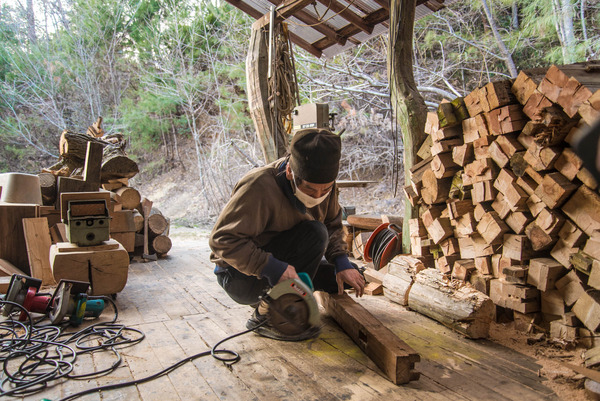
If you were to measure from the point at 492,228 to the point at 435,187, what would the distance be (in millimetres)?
545

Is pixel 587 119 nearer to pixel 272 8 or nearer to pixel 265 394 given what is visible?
pixel 265 394

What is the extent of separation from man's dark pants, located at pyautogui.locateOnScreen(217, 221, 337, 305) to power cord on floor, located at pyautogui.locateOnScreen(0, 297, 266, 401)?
0.22 meters

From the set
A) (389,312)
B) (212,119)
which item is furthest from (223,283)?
(212,119)

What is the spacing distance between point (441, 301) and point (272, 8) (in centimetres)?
323

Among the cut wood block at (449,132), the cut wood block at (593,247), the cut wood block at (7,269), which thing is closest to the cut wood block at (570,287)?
the cut wood block at (593,247)

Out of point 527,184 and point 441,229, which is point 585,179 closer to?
point 527,184

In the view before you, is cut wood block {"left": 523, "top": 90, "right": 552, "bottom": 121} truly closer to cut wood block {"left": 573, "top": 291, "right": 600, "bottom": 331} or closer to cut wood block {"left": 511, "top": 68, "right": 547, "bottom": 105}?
cut wood block {"left": 511, "top": 68, "right": 547, "bottom": 105}

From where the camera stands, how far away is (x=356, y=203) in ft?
28.1

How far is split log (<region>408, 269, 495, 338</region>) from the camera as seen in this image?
2.41 m

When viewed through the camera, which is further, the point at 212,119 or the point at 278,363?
the point at 212,119

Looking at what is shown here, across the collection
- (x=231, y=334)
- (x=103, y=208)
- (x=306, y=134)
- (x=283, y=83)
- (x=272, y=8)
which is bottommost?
(x=231, y=334)

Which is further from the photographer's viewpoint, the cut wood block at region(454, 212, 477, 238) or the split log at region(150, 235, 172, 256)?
the split log at region(150, 235, 172, 256)

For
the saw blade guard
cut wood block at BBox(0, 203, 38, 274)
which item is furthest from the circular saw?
cut wood block at BBox(0, 203, 38, 274)

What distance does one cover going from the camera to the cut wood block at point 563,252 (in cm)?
230
